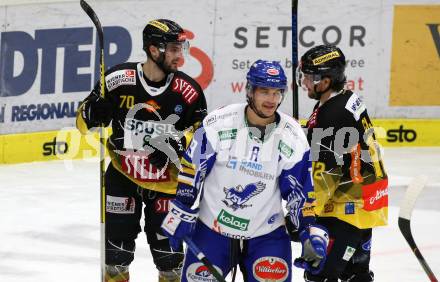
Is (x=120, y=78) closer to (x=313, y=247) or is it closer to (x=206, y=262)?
(x=206, y=262)

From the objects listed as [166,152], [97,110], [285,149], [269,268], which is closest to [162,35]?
[97,110]

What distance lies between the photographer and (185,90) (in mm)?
7023

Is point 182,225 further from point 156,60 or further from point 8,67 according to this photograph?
point 8,67

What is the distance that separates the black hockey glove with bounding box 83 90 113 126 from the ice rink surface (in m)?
1.56

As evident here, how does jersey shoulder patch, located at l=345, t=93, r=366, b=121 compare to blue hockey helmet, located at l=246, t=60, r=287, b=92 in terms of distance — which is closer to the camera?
blue hockey helmet, located at l=246, t=60, r=287, b=92

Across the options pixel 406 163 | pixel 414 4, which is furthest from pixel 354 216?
pixel 414 4

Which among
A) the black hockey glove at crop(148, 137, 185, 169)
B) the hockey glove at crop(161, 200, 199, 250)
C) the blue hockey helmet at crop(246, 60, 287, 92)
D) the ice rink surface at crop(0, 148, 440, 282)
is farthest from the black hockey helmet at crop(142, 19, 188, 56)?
the ice rink surface at crop(0, 148, 440, 282)

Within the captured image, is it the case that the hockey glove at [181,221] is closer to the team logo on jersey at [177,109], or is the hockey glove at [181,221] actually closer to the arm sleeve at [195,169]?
the arm sleeve at [195,169]

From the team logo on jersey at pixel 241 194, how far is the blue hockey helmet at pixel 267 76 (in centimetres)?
48

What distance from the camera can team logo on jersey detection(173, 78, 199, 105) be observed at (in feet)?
23.0

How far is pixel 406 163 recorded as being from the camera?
11922mm

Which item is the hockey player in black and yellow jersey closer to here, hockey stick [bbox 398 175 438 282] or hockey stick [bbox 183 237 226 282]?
hockey stick [bbox 398 175 438 282]

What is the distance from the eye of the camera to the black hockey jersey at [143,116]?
6.97 meters

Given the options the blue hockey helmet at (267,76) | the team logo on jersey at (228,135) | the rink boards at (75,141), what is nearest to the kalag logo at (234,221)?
the team logo on jersey at (228,135)
